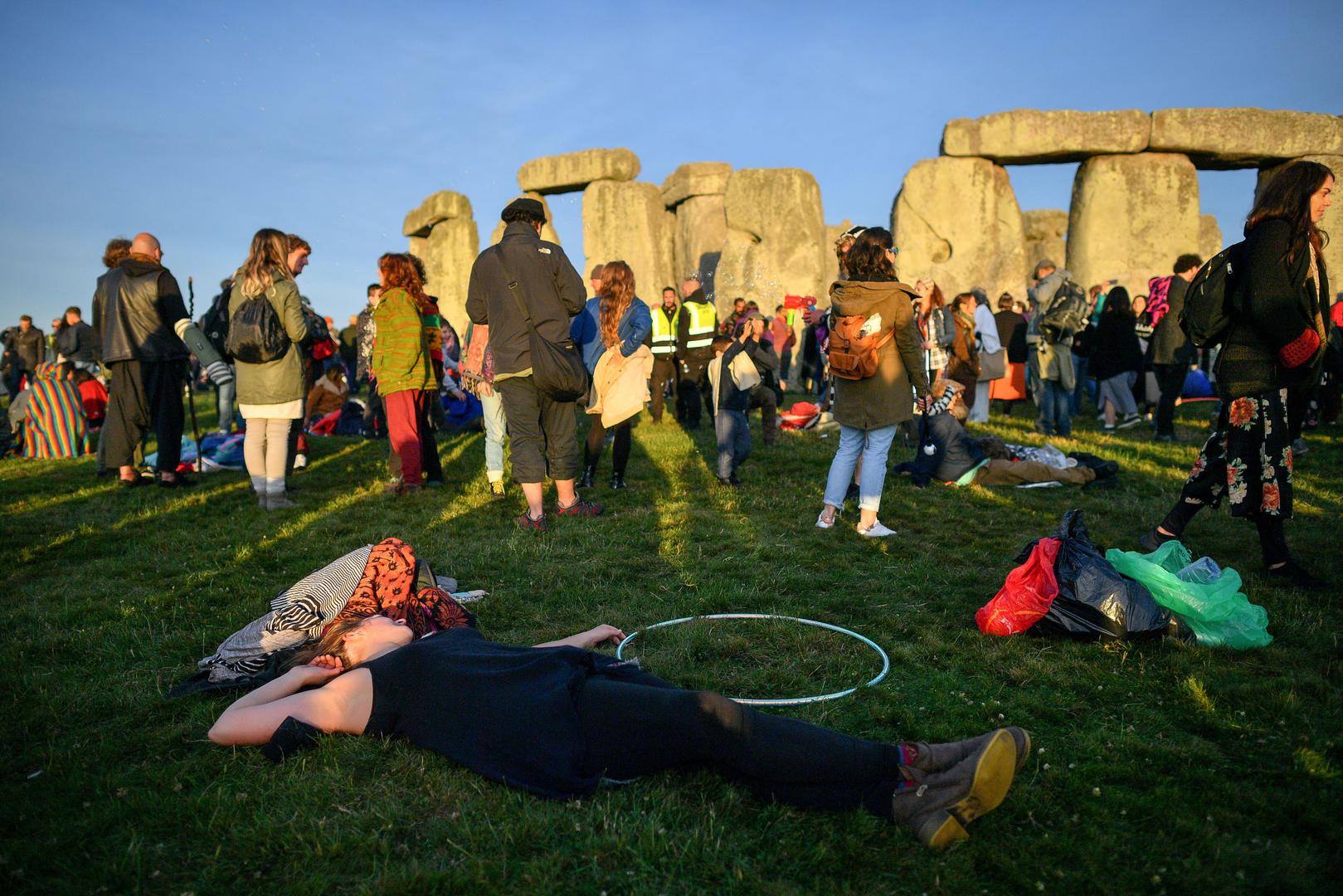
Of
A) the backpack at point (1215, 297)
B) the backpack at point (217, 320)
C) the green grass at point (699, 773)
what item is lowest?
the green grass at point (699, 773)

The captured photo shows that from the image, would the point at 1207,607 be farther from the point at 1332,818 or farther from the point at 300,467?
the point at 300,467

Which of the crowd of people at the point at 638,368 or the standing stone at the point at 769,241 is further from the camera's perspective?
the standing stone at the point at 769,241

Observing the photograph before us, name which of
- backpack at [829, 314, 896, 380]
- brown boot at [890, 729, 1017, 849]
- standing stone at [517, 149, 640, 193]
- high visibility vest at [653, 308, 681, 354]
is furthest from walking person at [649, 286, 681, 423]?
standing stone at [517, 149, 640, 193]

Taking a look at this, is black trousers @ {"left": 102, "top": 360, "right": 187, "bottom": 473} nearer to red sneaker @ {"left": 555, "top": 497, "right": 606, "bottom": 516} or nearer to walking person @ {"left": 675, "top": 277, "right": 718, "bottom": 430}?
red sneaker @ {"left": 555, "top": 497, "right": 606, "bottom": 516}

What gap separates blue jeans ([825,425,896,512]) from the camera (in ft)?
19.8

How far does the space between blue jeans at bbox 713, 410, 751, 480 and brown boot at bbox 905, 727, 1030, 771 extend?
5.60m

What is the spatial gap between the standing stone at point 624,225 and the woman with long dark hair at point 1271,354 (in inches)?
841

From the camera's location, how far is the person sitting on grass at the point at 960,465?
8.02 metres

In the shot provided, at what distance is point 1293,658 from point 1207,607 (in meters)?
0.38

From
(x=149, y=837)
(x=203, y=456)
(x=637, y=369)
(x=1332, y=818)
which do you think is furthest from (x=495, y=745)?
(x=203, y=456)

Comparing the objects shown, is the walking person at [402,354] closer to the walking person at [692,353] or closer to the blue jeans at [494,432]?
the blue jeans at [494,432]

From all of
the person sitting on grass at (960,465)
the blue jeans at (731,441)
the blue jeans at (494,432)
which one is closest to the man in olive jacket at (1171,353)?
the person sitting on grass at (960,465)

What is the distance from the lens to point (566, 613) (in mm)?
4488

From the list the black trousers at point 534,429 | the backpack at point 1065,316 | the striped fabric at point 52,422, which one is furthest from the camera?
the striped fabric at point 52,422
